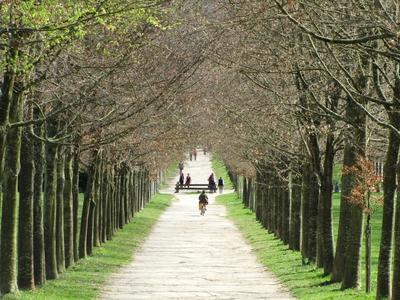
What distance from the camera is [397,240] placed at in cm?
1639

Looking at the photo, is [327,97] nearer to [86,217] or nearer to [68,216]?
[68,216]

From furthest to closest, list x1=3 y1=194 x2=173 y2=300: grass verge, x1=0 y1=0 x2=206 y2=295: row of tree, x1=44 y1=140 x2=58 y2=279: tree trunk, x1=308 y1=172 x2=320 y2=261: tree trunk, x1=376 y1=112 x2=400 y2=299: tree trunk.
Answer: x1=308 y1=172 x2=320 y2=261: tree trunk → x1=44 y1=140 x2=58 y2=279: tree trunk → x1=3 y1=194 x2=173 y2=300: grass verge → x1=376 y1=112 x2=400 y2=299: tree trunk → x1=0 y1=0 x2=206 y2=295: row of tree

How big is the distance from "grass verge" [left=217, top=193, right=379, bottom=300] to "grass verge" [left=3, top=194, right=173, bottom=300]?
4495mm

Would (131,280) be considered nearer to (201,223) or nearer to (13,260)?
(13,260)

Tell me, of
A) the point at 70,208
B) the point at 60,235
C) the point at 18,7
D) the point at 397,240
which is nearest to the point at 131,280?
the point at 60,235

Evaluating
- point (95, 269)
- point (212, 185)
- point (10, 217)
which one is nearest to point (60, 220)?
point (95, 269)

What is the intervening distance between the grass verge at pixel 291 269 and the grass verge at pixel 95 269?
4495 millimetres

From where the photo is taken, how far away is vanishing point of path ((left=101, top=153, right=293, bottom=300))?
→ 22.6 meters

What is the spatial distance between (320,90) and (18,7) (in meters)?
10.0

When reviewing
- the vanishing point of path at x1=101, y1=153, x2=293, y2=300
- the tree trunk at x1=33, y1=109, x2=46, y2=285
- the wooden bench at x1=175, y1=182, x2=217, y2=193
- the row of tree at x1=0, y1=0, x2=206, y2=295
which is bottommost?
the vanishing point of path at x1=101, y1=153, x2=293, y2=300

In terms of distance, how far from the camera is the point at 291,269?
27.8 metres

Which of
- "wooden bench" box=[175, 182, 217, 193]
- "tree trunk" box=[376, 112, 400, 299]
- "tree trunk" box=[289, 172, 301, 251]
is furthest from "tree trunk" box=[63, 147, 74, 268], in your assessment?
"wooden bench" box=[175, 182, 217, 193]

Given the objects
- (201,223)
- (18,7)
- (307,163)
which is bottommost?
(201,223)

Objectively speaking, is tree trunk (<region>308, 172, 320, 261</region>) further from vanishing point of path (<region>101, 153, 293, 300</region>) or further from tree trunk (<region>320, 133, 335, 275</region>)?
tree trunk (<region>320, 133, 335, 275</region>)
